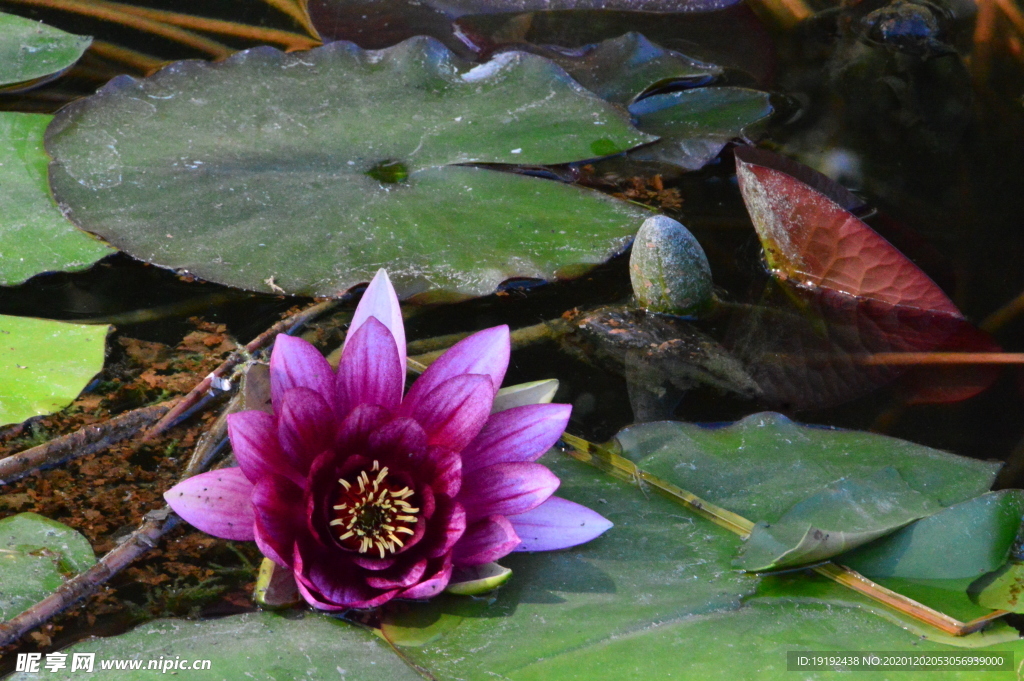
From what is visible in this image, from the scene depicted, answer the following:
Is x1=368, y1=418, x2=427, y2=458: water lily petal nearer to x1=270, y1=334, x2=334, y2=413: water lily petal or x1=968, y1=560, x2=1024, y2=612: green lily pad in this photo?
x1=270, y1=334, x2=334, y2=413: water lily petal

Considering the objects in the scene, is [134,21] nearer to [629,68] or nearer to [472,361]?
[629,68]

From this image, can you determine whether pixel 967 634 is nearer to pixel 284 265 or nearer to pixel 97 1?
pixel 284 265

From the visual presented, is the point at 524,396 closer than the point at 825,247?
Yes

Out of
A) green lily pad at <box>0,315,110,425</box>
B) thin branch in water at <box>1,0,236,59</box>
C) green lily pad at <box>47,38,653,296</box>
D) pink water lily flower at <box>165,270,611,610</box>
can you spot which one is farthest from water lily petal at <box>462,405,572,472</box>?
thin branch in water at <box>1,0,236,59</box>

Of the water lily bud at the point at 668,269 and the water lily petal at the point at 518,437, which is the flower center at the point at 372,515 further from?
the water lily bud at the point at 668,269

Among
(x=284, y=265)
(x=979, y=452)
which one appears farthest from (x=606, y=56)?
(x=979, y=452)

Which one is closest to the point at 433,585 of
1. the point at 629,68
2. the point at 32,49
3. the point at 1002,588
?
the point at 1002,588

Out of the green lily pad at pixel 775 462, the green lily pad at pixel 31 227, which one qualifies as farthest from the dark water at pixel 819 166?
the green lily pad at pixel 775 462
